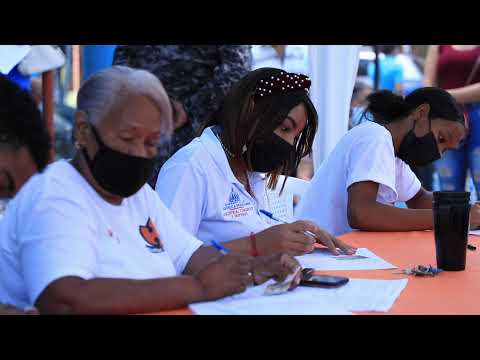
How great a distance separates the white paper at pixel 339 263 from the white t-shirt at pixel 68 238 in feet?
1.60

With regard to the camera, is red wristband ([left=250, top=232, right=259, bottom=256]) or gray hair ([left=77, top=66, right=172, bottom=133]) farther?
red wristband ([left=250, top=232, right=259, bottom=256])

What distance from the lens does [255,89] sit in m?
2.36

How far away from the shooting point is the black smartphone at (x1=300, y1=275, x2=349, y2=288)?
1736 millimetres

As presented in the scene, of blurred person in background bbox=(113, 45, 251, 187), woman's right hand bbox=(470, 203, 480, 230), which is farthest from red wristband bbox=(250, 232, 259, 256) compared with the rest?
blurred person in background bbox=(113, 45, 251, 187)

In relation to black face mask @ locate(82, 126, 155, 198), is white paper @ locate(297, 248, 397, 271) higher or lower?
lower

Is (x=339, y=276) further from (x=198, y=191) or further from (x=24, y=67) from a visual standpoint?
(x=24, y=67)

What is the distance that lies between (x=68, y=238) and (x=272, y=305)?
44 centimetres

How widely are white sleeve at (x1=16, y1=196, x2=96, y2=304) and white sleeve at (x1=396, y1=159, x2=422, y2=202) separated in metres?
2.07

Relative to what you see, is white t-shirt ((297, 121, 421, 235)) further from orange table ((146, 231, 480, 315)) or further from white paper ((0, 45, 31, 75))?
white paper ((0, 45, 31, 75))

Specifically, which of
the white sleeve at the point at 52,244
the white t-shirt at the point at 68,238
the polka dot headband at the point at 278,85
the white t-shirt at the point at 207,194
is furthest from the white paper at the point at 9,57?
the white sleeve at the point at 52,244

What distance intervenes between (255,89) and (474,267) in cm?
87

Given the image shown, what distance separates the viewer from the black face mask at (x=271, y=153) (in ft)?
7.80

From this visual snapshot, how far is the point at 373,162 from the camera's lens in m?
2.84
